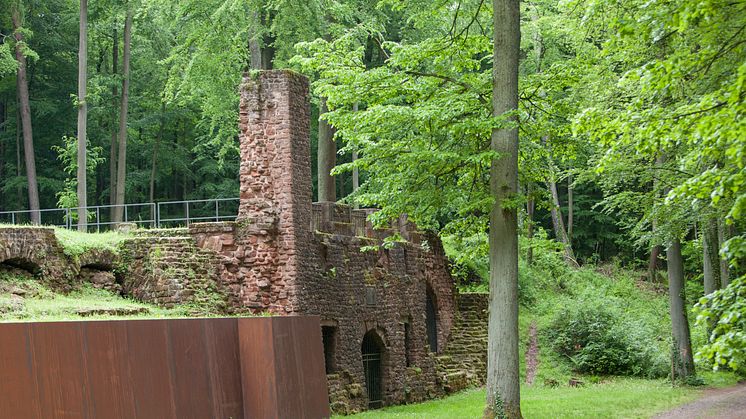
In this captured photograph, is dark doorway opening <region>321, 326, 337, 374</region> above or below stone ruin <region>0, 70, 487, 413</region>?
below

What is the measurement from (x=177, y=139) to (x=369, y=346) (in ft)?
75.9

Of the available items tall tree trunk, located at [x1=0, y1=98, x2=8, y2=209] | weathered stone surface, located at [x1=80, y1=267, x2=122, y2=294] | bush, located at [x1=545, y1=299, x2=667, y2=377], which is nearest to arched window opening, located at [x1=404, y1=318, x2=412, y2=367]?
bush, located at [x1=545, y1=299, x2=667, y2=377]

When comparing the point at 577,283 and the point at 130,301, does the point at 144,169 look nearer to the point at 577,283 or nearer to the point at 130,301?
the point at 577,283

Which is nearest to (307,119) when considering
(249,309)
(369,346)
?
(249,309)

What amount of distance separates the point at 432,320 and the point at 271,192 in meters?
10.5

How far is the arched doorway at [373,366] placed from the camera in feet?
83.1

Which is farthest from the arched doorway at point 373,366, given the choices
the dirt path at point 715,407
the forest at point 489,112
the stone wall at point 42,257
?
the stone wall at point 42,257

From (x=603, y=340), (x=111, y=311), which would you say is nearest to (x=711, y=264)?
(x=603, y=340)

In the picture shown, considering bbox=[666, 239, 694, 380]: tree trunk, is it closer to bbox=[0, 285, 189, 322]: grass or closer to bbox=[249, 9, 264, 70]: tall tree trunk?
bbox=[249, 9, 264, 70]: tall tree trunk

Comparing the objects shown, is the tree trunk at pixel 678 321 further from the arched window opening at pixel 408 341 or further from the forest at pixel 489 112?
the arched window opening at pixel 408 341

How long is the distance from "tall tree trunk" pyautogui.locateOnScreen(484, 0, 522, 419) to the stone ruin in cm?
528

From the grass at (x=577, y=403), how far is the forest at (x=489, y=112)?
1914 mm

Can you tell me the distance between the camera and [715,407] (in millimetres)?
19797

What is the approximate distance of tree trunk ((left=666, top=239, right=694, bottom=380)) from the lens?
25.6 m
